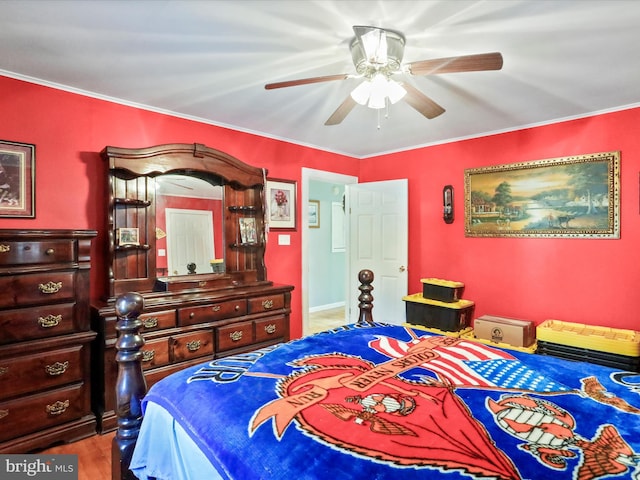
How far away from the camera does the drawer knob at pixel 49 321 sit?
227 cm

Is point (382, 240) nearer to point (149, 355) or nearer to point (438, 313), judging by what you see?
point (438, 313)

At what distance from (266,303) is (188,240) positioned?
2.94 feet

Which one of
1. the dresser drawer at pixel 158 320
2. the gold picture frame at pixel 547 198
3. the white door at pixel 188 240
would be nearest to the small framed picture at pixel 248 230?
the white door at pixel 188 240

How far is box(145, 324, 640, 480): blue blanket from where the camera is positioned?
96cm

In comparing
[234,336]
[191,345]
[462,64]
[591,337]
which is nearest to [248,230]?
[234,336]

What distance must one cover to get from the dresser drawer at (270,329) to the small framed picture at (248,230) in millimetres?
792

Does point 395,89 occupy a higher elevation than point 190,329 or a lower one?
higher

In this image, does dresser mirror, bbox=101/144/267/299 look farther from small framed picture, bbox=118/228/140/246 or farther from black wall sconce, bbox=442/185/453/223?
black wall sconce, bbox=442/185/453/223

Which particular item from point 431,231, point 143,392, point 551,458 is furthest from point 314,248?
point 551,458

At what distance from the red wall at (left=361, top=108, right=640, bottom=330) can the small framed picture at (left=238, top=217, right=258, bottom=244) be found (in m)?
2.04

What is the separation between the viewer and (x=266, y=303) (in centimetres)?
332

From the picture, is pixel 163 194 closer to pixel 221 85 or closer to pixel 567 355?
pixel 221 85

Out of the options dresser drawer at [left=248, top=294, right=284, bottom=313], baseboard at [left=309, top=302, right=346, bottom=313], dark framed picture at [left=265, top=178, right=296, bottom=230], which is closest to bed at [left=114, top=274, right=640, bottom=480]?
dresser drawer at [left=248, top=294, right=284, bottom=313]

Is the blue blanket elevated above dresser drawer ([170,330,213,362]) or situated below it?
above
